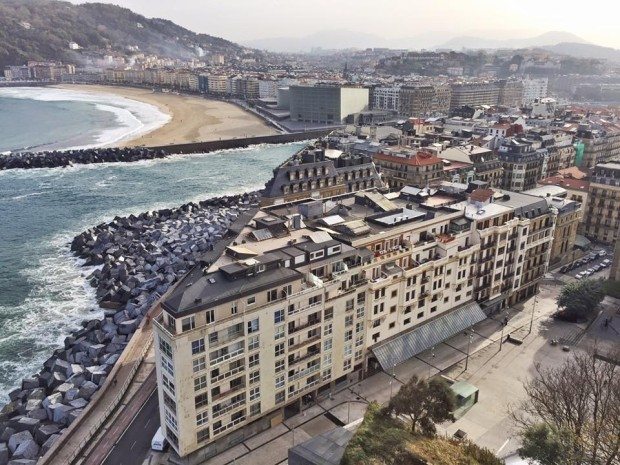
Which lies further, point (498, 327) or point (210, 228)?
point (210, 228)

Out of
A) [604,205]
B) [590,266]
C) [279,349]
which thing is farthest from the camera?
[604,205]

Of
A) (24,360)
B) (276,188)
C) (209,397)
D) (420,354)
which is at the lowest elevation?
(24,360)

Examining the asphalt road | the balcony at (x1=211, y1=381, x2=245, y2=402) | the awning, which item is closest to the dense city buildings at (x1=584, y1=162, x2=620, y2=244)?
the awning

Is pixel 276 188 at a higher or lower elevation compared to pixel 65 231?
higher

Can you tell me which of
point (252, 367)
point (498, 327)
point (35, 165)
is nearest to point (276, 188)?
point (498, 327)

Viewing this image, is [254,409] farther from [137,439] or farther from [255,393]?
[137,439]

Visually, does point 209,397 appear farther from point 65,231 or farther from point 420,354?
point 65,231

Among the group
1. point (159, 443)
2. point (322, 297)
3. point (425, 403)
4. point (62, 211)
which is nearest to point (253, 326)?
point (322, 297)

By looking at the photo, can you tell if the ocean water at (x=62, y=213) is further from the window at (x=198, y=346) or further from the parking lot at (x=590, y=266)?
the parking lot at (x=590, y=266)
